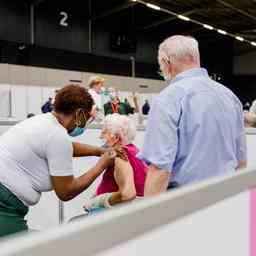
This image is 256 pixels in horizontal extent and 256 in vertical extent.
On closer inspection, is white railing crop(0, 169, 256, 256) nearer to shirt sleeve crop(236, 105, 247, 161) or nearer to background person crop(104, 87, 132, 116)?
shirt sleeve crop(236, 105, 247, 161)

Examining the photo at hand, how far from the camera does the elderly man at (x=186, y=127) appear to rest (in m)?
1.75

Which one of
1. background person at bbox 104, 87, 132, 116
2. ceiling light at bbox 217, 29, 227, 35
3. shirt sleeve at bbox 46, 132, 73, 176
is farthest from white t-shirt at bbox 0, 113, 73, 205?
ceiling light at bbox 217, 29, 227, 35

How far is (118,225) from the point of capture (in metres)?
0.67

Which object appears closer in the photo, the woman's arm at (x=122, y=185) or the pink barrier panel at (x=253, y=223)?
the pink barrier panel at (x=253, y=223)

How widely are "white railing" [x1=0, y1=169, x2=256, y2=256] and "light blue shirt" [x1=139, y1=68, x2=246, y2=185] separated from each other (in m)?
0.79

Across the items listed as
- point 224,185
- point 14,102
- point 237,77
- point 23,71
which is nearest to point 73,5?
point 23,71

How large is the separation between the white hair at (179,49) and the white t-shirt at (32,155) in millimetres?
512

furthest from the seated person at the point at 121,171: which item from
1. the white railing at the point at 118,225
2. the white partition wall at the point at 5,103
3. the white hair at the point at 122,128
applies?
the white partition wall at the point at 5,103

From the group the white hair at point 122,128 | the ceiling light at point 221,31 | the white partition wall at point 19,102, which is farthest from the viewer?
the ceiling light at point 221,31

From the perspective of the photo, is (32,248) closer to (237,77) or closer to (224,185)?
(224,185)

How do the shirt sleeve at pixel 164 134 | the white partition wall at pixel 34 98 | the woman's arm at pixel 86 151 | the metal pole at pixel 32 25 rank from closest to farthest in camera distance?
1. the shirt sleeve at pixel 164 134
2. the woman's arm at pixel 86 151
3. the white partition wall at pixel 34 98
4. the metal pole at pixel 32 25

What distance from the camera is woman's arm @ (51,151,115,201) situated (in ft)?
6.52

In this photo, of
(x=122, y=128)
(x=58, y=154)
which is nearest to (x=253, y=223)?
(x=58, y=154)

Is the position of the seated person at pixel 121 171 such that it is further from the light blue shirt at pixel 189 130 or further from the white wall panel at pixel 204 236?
the white wall panel at pixel 204 236
